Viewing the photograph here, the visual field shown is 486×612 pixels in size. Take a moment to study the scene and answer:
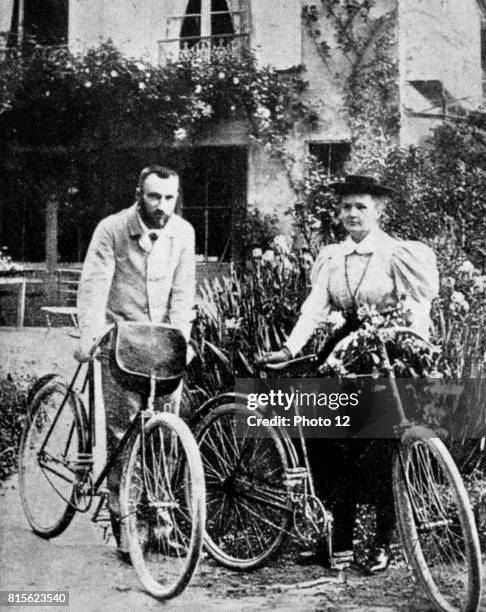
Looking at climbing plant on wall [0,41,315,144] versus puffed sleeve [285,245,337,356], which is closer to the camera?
puffed sleeve [285,245,337,356]

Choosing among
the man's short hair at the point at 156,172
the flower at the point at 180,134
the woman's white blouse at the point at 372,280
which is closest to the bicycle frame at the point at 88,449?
the man's short hair at the point at 156,172

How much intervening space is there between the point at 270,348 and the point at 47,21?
1417 millimetres

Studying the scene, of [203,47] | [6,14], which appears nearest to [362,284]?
[203,47]

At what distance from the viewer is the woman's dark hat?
2.29m

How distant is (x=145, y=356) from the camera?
2195 millimetres

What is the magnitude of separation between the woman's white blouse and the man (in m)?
0.40

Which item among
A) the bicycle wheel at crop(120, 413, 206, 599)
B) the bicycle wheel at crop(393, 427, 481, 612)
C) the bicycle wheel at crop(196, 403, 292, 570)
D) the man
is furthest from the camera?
the man

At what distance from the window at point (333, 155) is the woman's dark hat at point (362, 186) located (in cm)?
11

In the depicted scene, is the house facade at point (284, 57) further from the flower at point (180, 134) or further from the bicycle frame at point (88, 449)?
the bicycle frame at point (88, 449)

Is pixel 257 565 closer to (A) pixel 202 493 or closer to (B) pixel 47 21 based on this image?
(A) pixel 202 493

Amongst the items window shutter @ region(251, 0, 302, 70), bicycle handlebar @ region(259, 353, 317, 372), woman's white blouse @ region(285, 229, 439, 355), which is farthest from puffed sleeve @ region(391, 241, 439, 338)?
window shutter @ region(251, 0, 302, 70)

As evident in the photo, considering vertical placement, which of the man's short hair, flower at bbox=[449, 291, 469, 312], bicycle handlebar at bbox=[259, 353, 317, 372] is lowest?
bicycle handlebar at bbox=[259, 353, 317, 372]

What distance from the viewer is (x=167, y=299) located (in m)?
2.35

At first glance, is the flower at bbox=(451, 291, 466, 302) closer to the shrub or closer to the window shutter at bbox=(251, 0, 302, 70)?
the window shutter at bbox=(251, 0, 302, 70)
